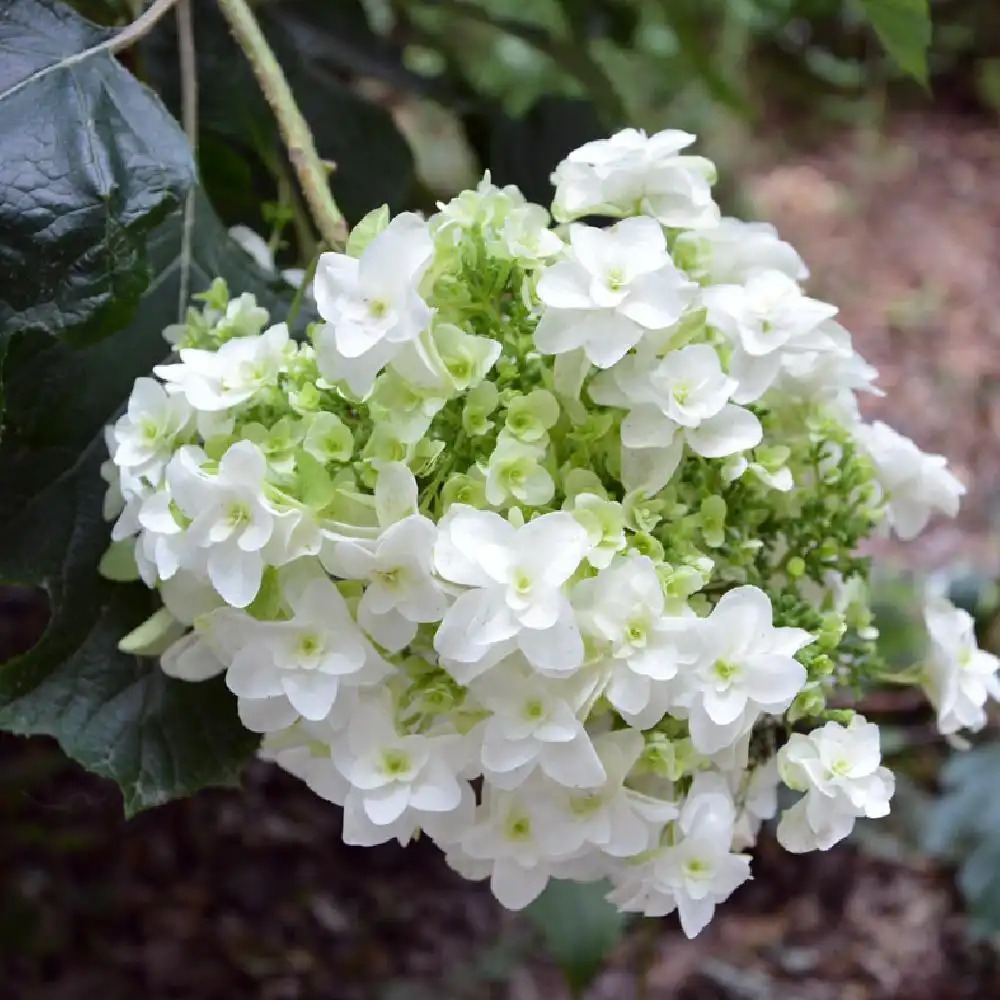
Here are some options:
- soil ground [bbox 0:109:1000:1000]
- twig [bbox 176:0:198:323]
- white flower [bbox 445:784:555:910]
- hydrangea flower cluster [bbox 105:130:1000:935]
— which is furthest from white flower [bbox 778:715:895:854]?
soil ground [bbox 0:109:1000:1000]

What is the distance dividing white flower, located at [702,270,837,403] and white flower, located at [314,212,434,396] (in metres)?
0.14

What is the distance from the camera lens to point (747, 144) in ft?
10.5

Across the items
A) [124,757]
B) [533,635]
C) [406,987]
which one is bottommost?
[406,987]

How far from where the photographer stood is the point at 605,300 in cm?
48

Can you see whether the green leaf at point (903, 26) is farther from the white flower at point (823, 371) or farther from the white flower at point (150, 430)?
the white flower at point (150, 430)

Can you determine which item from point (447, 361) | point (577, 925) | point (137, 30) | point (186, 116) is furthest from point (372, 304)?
point (577, 925)

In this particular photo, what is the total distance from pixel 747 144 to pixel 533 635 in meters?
3.03

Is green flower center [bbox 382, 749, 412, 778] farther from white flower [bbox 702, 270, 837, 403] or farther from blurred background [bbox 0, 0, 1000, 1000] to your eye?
blurred background [bbox 0, 0, 1000, 1000]

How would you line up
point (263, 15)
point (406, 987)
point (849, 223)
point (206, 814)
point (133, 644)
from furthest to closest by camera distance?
1. point (849, 223)
2. point (206, 814)
3. point (406, 987)
4. point (263, 15)
5. point (133, 644)

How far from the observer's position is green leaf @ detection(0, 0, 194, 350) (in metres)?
0.52

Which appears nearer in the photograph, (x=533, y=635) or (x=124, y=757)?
(x=533, y=635)

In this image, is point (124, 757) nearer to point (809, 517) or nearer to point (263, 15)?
point (809, 517)

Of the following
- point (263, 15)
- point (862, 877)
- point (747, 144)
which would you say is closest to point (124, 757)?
point (263, 15)

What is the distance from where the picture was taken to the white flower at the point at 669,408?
1.61ft
